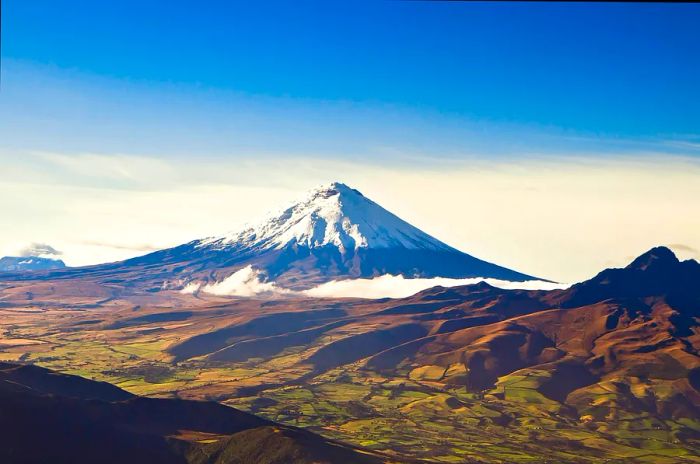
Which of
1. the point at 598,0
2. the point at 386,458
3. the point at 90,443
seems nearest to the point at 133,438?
the point at 90,443

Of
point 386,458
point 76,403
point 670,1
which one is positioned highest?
point 670,1

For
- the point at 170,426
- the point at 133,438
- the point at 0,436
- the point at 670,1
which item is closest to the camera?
the point at 670,1

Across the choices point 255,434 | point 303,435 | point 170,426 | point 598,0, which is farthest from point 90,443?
point 598,0

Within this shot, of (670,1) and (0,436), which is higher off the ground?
(670,1)

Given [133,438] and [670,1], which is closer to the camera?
[670,1]

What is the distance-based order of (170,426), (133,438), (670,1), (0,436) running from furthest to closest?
(170,426) < (133,438) < (0,436) < (670,1)

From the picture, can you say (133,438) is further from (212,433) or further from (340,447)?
(340,447)
